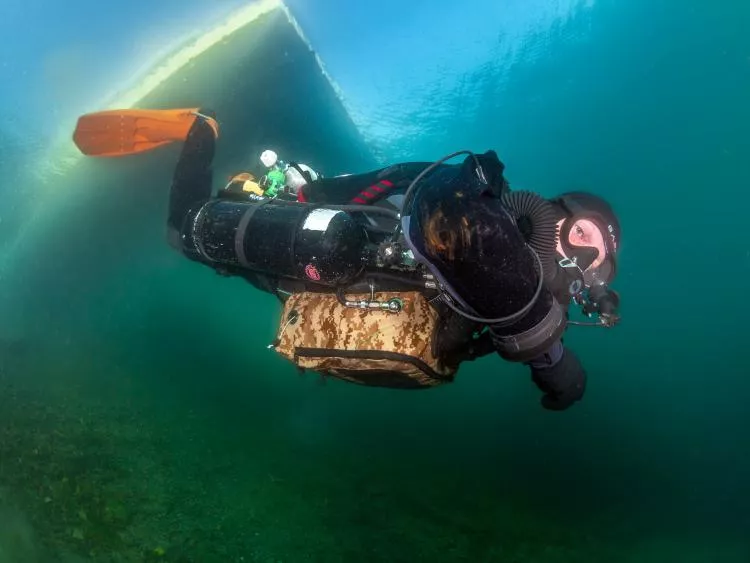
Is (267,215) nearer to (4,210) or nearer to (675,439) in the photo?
(4,210)

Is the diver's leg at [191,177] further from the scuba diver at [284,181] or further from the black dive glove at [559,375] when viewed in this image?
the black dive glove at [559,375]

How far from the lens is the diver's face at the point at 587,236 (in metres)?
2.86

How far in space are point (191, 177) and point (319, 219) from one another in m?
2.35

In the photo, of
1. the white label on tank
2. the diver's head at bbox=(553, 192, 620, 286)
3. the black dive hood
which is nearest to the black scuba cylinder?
the white label on tank

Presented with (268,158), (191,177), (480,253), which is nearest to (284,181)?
(268,158)

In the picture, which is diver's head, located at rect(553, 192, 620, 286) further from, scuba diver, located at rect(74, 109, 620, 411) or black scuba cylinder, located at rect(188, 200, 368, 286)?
black scuba cylinder, located at rect(188, 200, 368, 286)

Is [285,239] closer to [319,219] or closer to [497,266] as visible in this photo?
[319,219]

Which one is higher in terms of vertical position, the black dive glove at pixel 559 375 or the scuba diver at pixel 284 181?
the scuba diver at pixel 284 181

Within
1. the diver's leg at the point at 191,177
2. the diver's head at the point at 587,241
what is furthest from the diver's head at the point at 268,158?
the diver's head at the point at 587,241

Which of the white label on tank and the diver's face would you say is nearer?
the white label on tank

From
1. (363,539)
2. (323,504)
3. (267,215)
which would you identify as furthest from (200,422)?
(267,215)

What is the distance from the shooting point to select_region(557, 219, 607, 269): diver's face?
2859 mm

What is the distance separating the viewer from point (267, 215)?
122 inches

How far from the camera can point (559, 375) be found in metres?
2.24
